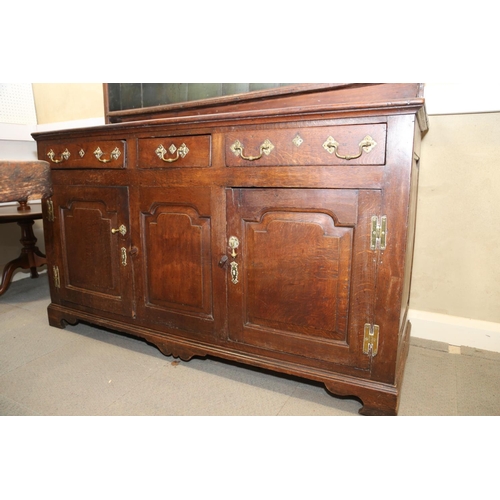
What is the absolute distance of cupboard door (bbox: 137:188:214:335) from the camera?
1.52 metres

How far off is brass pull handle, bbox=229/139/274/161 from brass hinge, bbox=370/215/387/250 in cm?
43

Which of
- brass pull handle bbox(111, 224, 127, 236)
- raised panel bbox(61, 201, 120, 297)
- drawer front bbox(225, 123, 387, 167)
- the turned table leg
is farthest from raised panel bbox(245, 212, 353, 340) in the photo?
the turned table leg

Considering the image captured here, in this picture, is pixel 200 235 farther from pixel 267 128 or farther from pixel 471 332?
pixel 471 332

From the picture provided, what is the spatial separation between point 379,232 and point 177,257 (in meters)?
0.84

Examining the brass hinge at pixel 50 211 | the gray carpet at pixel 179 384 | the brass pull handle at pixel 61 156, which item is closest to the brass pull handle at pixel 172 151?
the brass pull handle at pixel 61 156

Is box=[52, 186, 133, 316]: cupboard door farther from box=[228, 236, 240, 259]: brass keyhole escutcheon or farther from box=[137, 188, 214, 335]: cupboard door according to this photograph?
box=[228, 236, 240, 259]: brass keyhole escutcheon

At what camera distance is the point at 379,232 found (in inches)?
47.6

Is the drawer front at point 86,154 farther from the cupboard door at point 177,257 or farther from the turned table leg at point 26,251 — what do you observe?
the turned table leg at point 26,251

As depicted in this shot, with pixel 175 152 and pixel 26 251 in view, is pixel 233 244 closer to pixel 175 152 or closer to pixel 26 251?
pixel 175 152

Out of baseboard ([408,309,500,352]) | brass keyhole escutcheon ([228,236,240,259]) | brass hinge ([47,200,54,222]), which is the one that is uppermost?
brass hinge ([47,200,54,222])

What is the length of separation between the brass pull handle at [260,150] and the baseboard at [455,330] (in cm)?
121

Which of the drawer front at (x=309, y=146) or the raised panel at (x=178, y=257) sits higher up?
the drawer front at (x=309, y=146)

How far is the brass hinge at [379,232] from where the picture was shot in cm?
120

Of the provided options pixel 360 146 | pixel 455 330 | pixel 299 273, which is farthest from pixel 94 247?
pixel 455 330
